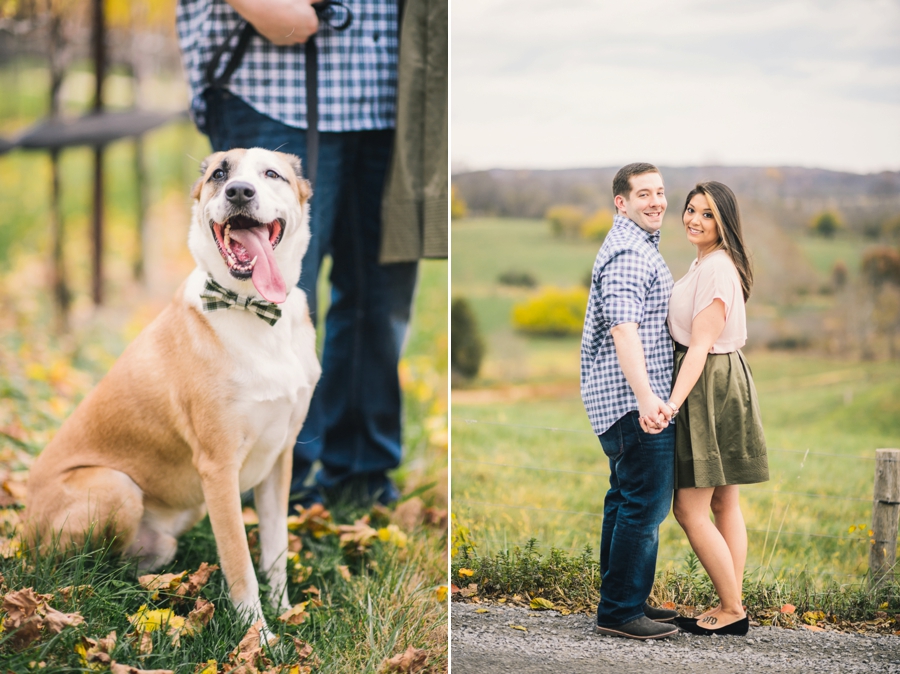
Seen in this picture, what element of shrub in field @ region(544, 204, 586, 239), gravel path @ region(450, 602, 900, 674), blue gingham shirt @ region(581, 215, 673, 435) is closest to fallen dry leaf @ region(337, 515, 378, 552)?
gravel path @ region(450, 602, 900, 674)

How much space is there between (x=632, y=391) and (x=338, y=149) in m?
1.51

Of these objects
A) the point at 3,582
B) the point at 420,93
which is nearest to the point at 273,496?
the point at 3,582

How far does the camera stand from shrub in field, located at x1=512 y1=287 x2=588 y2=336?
264 inches

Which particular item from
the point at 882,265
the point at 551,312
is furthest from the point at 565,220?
the point at 882,265

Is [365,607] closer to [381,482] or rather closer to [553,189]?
[381,482]

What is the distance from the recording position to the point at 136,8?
762cm

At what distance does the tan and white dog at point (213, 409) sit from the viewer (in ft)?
6.99

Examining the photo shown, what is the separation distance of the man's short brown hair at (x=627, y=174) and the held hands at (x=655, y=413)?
559 mm

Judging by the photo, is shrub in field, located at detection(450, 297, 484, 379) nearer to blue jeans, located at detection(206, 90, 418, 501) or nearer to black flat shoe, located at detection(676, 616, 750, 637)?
blue jeans, located at detection(206, 90, 418, 501)

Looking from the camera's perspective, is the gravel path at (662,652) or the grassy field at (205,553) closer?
the gravel path at (662,652)

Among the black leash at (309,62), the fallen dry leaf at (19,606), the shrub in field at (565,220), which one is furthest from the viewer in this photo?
the shrub in field at (565,220)

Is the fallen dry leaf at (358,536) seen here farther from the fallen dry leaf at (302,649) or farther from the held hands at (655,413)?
A: the held hands at (655,413)

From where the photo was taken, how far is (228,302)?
2.25m

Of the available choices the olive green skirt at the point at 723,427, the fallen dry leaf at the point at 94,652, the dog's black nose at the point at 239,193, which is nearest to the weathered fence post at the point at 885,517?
the olive green skirt at the point at 723,427
